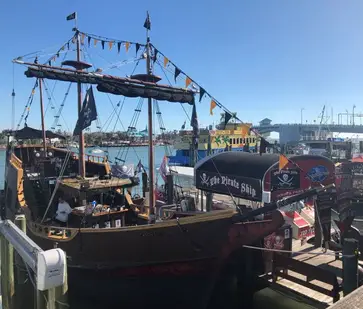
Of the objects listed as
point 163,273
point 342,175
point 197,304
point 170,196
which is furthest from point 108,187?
point 342,175

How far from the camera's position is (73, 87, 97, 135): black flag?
40.6ft

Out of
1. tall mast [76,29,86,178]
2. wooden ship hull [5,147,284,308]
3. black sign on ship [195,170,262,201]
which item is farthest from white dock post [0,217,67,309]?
black sign on ship [195,170,262,201]

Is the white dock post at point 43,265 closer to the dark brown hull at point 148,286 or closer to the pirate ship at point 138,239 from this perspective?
the pirate ship at point 138,239

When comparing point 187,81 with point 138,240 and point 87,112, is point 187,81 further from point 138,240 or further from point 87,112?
point 138,240

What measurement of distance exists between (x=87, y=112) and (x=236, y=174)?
6576 mm

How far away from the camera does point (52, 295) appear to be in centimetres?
540

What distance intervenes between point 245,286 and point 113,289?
394 cm

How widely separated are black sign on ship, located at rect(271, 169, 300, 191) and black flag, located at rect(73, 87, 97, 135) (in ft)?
24.6

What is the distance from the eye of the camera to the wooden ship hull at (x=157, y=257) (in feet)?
29.6

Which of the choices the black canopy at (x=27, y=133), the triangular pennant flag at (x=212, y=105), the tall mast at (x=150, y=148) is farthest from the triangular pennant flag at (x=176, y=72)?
the black canopy at (x=27, y=133)

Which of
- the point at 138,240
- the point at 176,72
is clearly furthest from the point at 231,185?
the point at 138,240

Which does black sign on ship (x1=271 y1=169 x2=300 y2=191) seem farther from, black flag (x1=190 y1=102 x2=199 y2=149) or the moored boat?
the moored boat

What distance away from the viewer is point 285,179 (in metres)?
14.9

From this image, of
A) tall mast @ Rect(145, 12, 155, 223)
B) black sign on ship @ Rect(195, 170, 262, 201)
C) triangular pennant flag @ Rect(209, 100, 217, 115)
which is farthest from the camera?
black sign on ship @ Rect(195, 170, 262, 201)
